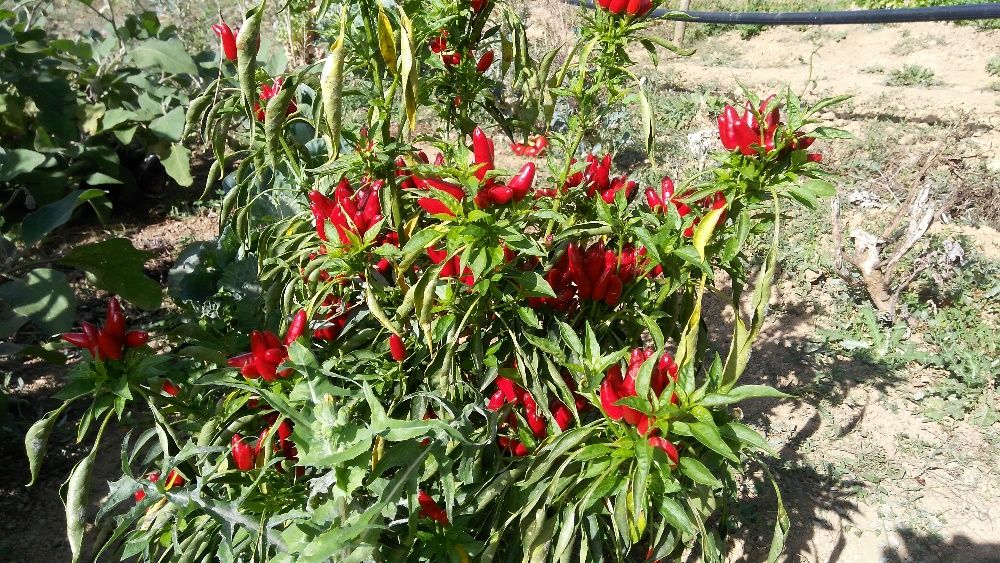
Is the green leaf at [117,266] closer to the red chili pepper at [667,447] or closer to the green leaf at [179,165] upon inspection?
the red chili pepper at [667,447]

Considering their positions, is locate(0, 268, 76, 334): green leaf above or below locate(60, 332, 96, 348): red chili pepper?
below

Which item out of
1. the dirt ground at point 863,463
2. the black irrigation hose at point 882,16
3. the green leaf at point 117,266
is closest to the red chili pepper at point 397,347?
the dirt ground at point 863,463

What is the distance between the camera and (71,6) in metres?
7.27

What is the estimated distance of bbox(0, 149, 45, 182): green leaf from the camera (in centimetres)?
250

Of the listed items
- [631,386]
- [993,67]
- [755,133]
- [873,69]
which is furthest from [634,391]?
[993,67]

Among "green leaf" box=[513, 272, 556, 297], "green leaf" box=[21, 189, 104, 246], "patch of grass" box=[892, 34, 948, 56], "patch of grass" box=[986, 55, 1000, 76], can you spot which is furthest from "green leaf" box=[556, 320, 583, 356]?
"patch of grass" box=[892, 34, 948, 56]

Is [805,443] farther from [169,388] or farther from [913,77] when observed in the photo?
[913,77]

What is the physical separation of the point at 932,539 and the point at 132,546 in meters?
2.10

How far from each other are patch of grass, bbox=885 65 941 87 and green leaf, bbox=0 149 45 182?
5.21 meters

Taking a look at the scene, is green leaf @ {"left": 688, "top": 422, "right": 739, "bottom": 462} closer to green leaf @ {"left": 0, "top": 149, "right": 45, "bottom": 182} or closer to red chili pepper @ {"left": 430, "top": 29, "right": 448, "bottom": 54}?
red chili pepper @ {"left": 430, "top": 29, "right": 448, "bottom": 54}

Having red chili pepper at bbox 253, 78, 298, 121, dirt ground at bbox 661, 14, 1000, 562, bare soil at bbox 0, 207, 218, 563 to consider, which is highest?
red chili pepper at bbox 253, 78, 298, 121

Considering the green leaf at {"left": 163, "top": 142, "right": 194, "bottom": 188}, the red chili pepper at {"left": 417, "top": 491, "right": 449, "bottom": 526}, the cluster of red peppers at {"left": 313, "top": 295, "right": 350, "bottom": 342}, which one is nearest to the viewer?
the red chili pepper at {"left": 417, "top": 491, "right": 449, "bottom": 526}

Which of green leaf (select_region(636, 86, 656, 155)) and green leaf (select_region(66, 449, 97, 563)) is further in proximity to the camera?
green leaf (select_region(636, 86, 656, 155))

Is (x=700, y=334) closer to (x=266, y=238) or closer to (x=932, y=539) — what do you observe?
(x=266, y=238)
